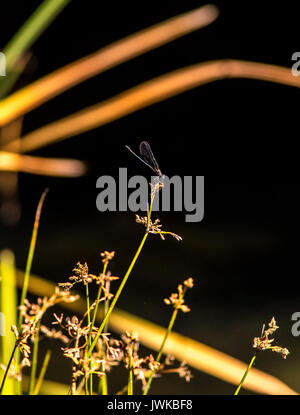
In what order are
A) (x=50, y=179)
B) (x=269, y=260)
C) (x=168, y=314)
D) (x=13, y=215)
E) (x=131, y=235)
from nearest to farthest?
(x=168, y=314) < (x=269, y=260) < (x=131, y=235) < (x=13, y=215) < (x=50, y=179)

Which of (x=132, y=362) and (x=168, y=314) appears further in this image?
(x=168, y=314)

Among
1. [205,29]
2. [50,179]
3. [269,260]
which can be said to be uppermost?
[205,29]

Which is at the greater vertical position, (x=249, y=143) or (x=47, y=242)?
(x=249, y=143)

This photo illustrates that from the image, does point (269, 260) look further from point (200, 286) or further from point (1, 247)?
point (1, 247)

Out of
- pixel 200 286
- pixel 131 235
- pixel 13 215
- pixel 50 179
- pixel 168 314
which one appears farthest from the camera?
pixel 50 179
